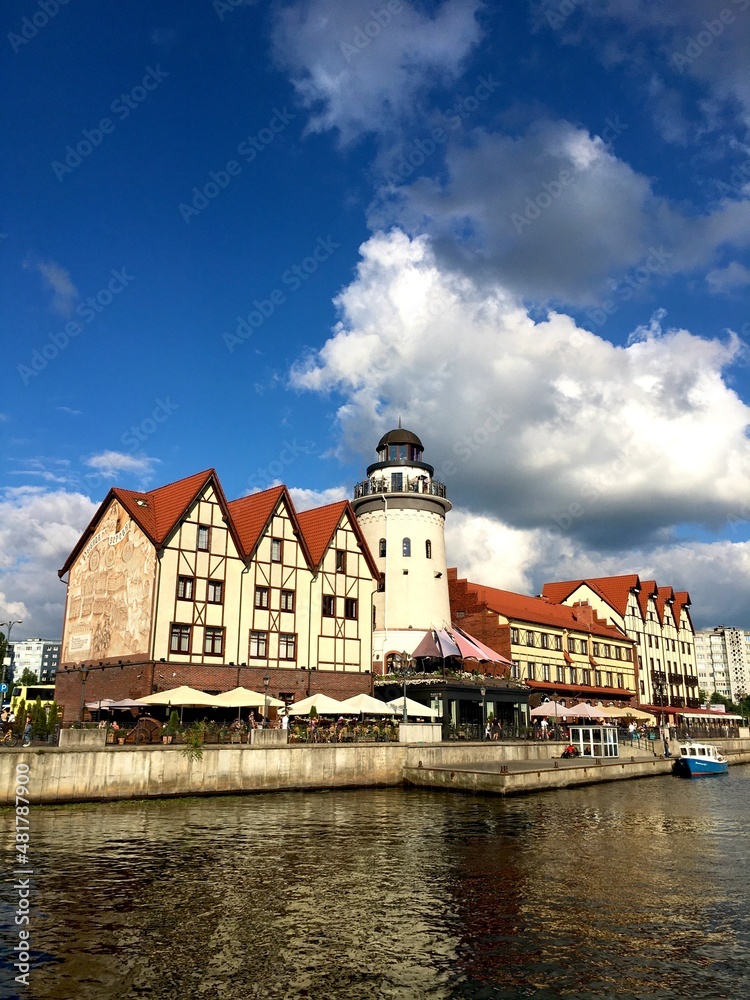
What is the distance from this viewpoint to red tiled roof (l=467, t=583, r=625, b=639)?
2729 inches

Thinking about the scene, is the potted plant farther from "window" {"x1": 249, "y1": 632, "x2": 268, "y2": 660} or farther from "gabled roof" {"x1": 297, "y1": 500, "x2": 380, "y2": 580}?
"gabled roof" {"x1": 297, "y1": 500, "x2": 380, "y2": 580}

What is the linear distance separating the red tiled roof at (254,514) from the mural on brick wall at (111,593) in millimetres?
5991

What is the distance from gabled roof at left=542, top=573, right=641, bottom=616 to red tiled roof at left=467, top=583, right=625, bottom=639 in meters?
3.28

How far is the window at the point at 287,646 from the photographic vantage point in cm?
4888

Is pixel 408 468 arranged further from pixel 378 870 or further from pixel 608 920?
pixel 608 920

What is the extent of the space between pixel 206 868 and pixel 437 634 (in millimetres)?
37832

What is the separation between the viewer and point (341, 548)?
5425 centimetres

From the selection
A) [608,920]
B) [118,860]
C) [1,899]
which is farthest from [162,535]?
[608,920]

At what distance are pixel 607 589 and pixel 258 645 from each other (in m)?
54.7

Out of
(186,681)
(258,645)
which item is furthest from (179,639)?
(258,645)

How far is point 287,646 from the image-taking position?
1941 inches

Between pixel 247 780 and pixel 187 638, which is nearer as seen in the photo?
pixel 247 780

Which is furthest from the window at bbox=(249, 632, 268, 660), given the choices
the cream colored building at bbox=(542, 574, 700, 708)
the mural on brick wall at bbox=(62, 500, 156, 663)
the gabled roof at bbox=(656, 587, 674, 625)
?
the gabled roof at bbox=(656, 587, 674, 625)

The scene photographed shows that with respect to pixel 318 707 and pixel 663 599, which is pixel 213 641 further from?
pixel 663 599
